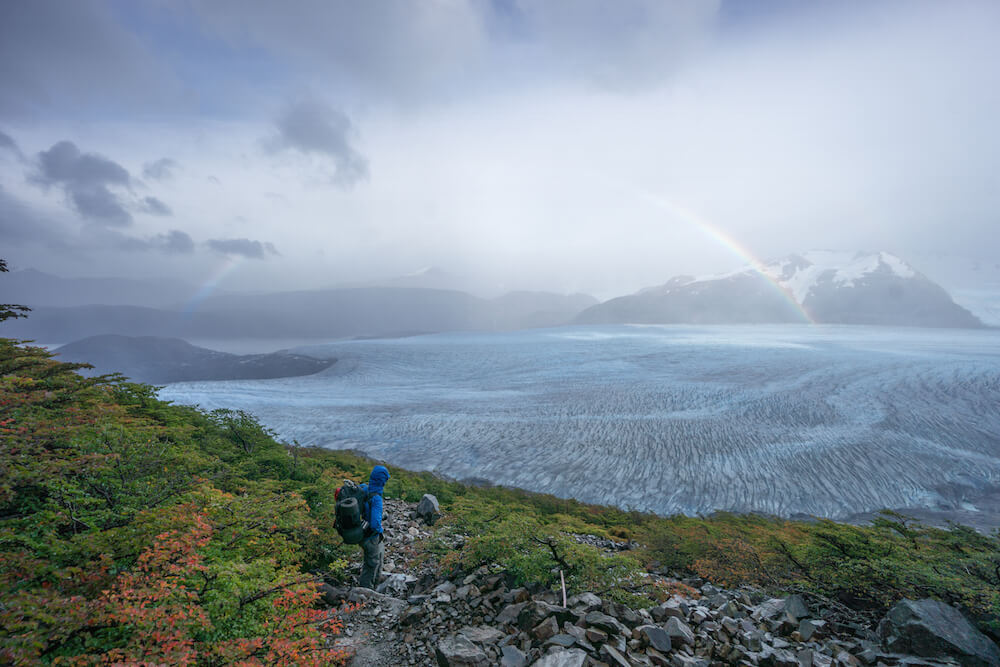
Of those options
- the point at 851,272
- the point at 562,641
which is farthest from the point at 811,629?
the point at 851,272

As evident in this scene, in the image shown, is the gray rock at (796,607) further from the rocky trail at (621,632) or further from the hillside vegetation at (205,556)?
the hillside vegetation at (205,556)

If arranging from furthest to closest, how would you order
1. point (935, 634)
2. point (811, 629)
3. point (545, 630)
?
point (811, 629) → point (935, 634) → point (545, 630)

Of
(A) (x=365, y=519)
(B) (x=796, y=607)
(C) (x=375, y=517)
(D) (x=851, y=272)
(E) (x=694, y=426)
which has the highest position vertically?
(D) (x=851, y=272)

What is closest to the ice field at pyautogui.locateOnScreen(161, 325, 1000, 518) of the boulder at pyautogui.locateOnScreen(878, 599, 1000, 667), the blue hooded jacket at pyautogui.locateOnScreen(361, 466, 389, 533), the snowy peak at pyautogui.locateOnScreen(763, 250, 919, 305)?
the boulder at pyautogui.locateOnScreen(878, 599, 1000, 667)

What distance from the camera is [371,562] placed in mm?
6059

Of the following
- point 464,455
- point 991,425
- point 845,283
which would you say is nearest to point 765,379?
point 991,425

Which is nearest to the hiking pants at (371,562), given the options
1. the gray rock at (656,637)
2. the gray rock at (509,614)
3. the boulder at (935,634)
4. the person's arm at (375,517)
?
the person's arm at (375,517)

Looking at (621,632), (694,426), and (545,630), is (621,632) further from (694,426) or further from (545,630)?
(694,426)

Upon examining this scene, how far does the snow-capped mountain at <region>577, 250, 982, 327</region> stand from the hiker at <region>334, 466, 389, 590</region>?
18915cm

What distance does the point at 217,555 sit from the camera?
439 cm

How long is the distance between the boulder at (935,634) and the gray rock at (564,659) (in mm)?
3497

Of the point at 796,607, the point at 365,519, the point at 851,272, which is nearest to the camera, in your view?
the point at 796,607

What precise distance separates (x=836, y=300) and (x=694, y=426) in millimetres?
196413

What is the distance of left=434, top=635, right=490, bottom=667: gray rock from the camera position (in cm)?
393
